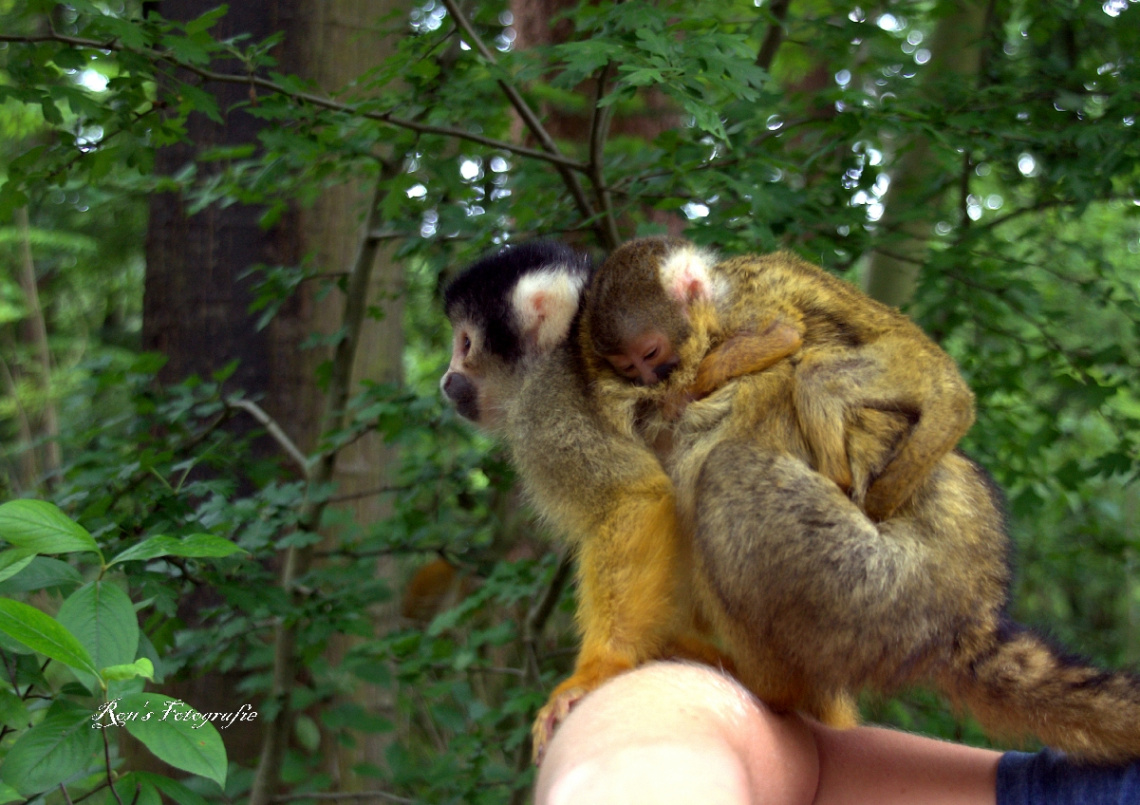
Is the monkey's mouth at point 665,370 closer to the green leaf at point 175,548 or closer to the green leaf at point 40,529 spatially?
the green leaf at point 175,548

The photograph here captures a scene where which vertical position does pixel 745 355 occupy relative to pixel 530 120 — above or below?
below

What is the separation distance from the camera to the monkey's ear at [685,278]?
78.4 inches

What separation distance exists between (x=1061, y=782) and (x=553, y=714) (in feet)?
2.99

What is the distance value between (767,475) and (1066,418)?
512 centimetres

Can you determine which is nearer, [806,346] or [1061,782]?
[1061,782]

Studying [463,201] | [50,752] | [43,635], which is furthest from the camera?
[463,201]

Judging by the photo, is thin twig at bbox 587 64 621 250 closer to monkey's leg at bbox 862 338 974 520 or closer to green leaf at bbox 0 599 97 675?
monkey's leg at bbox 862 338 974 520

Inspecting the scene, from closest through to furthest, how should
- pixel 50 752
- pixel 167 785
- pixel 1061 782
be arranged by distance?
pixel 50 752 < pixel 167 785 < pixel 1061 782

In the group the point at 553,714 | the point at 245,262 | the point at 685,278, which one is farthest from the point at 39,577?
the point at 245,262

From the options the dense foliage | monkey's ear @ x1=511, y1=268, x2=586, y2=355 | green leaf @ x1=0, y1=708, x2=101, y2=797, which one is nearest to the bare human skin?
the dense foliage

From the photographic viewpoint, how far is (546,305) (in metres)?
2.24

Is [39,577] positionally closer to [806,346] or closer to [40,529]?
[40,529]

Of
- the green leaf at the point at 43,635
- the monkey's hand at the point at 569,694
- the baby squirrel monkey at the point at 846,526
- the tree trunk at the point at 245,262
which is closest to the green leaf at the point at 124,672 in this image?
the green leaf at the point at 43,635

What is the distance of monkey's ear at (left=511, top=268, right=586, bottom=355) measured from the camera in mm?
2234
